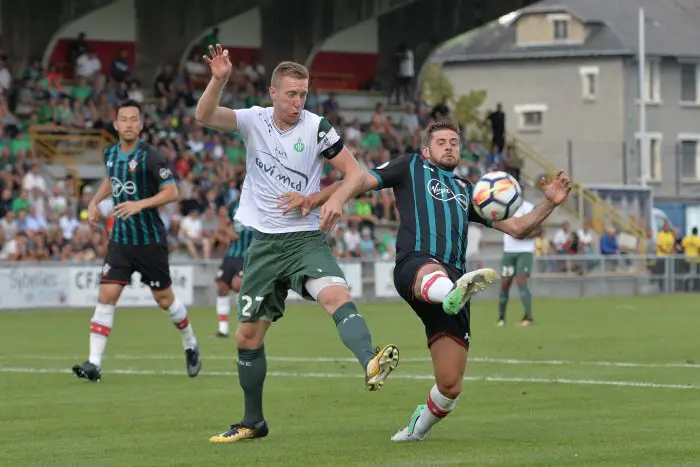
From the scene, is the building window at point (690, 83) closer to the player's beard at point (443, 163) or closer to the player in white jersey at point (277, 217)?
the player's beard at point (443, 163)

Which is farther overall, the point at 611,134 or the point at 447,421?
the point at 611,134

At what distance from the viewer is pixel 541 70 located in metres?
76.9

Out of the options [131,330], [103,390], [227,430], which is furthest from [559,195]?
[131,330]

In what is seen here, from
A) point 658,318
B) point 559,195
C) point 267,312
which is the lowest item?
point 658,318

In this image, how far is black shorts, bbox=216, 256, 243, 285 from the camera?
73.5 feet

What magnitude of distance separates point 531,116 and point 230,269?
55.9 meters

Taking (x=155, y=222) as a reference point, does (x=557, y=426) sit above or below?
below

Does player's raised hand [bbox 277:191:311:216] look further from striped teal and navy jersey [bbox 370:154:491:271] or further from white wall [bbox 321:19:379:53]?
white wall [bbox 321:19:379:53]

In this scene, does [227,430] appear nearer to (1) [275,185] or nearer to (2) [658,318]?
(1) [275,185]

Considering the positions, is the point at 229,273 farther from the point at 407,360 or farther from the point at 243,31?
the point at 243,31

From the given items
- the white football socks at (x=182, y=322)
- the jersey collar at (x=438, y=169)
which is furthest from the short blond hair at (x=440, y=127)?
the white football socks at (x=182, y=322)

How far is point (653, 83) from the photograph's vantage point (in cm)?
7506

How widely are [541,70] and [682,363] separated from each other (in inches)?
2430

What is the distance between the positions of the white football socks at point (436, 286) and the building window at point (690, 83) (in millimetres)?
69352
